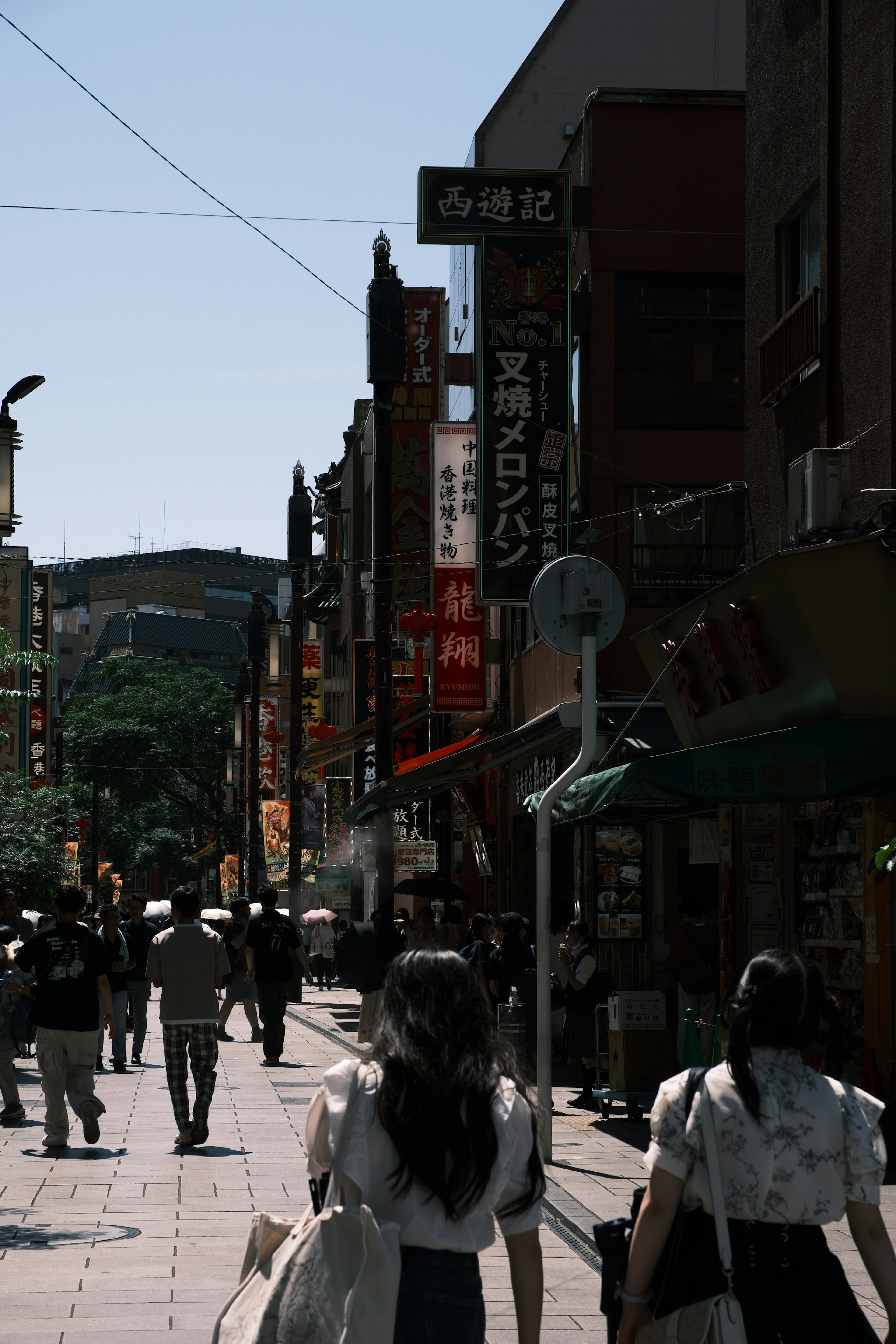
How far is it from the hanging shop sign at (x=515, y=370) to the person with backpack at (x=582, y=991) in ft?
19.0

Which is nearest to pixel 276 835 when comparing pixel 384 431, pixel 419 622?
pixel 419 622

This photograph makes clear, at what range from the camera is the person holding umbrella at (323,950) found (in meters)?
39.2

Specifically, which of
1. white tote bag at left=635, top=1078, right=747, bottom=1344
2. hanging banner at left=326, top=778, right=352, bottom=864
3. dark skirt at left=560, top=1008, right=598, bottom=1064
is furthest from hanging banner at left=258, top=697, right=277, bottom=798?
white tote bag at left=635, top=1078, right=747, bottom=1344

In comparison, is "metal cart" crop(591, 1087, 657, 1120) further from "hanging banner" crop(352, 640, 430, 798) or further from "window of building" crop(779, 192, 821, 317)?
"hanging banner" crop(352, 640, 430, 798)

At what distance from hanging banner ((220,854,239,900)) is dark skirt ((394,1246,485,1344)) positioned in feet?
212

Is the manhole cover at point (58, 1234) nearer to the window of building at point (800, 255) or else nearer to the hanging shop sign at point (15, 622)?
the window of building at point (800, 255)

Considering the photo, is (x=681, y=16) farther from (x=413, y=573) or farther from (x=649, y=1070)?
(x=649, y=1070)

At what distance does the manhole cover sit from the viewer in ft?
27.8

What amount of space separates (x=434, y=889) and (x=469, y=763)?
6.25m

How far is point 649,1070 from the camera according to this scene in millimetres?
13523

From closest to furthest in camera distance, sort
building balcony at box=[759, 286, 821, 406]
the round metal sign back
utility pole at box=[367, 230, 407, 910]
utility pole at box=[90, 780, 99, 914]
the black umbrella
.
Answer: the round metal sign back → building balcony at box=[759, 286, 821, 406] → utility pole at box=[367, 230, 407, 910] → the black umbrella → utility pole at box=[90, 780, 99, 914]

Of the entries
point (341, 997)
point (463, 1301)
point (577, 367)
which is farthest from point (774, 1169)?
point (341, 997)

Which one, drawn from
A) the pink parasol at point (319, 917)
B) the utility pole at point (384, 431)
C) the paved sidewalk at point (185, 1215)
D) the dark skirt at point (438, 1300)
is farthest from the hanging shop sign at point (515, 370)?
the pink parasol at point (319, 917)

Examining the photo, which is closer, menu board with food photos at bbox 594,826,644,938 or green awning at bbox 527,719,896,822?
green awning at bbox 527,719,896,822
